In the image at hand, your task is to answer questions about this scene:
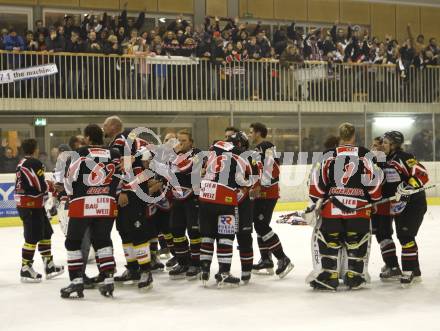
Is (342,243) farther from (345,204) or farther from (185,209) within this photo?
(185,209)

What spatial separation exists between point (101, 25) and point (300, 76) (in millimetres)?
5102

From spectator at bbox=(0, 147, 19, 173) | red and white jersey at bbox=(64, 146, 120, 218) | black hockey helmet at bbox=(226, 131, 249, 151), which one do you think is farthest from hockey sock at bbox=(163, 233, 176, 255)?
spectator at bbox=(0, 147, 19, 173)

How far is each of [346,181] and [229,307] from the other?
5.65ft

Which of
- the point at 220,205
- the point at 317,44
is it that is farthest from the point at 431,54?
the point at 220,205

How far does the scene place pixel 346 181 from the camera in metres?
7.13

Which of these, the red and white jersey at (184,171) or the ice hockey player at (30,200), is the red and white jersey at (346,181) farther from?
the ice hockey player at (30,200)

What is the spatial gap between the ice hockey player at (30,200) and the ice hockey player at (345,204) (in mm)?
2959

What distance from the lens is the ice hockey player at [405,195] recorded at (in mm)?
7371

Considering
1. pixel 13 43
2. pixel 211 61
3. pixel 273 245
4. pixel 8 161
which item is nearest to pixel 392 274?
pixel 273 245

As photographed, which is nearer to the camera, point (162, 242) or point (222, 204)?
point (222, 204)

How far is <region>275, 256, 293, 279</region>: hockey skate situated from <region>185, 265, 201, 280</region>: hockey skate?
872mm

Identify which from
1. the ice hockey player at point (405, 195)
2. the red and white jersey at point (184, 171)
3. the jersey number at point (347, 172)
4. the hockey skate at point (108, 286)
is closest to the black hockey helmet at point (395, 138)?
the ice hockey player at point (405, 195)

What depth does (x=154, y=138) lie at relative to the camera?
1419 centimetres

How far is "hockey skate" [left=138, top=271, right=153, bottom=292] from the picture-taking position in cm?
731
